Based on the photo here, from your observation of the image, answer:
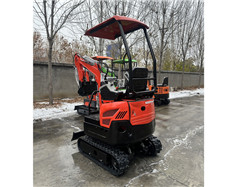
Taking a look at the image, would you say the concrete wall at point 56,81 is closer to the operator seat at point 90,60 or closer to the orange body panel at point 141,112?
the operator seat at point 90,60

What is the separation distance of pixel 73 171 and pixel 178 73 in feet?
62.8

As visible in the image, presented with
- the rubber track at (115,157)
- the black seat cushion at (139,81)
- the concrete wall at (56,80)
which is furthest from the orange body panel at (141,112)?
the concrete wall at (56,80)

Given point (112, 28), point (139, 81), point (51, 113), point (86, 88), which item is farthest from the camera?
point (51, 113)

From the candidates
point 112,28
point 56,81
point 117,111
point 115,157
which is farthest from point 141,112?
point 56,81

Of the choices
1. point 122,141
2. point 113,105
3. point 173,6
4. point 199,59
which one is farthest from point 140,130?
point 199,59

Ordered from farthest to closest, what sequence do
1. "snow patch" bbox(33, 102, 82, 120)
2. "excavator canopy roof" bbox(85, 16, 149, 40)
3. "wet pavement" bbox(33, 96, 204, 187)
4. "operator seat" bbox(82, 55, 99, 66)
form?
"snow patch" bbox(33, 102, 82, 120) < "operator seat" bbox(82, 55, 99, 66) < "excavator canopy roof" bbox(85, 16, 149, 40) < "wet pavement" bbox(33, 96, 204, 187)

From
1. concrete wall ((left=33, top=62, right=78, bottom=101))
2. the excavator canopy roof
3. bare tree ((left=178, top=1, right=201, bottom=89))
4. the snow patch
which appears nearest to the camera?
the excavator canopy roof

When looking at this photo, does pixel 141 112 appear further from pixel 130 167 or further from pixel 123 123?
pixel 130 167

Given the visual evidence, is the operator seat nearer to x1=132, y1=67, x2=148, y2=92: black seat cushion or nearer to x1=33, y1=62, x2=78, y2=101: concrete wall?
x1=132, y1=67, x2=148, y2=92: black seat cushion

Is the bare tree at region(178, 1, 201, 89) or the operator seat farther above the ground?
the bare tree at region(178, 1, 201, 89)

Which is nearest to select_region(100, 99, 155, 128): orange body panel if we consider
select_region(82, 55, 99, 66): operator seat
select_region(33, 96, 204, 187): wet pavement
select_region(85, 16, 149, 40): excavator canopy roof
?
select_region(33, 96, 204, 187): wet pavement

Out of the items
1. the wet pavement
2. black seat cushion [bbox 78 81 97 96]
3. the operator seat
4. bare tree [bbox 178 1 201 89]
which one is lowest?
the wet pavement

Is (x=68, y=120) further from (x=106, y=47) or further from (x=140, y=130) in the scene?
(x=106, y=47)

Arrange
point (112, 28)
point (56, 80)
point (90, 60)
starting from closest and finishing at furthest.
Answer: point (112, 28), point (90, 60), point (56, 80)
